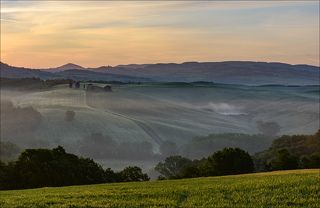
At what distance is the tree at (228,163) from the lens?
8438 centimetres

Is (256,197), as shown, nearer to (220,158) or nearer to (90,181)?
(90,181)

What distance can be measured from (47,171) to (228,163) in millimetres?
30418

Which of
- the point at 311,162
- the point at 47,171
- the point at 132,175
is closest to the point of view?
the point at 47,171

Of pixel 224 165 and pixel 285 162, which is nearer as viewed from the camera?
pixel 224 165

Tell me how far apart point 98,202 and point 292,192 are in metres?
9.19

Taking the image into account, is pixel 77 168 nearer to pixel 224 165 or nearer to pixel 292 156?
pixel 224 165

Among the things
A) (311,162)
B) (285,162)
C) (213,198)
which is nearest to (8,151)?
(285,162)

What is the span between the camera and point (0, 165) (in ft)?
247

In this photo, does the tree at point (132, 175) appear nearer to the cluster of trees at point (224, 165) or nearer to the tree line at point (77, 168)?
A: the tree line at point (77, 168)

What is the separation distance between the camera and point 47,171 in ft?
236

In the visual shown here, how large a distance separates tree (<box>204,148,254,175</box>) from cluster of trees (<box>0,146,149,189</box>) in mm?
18215

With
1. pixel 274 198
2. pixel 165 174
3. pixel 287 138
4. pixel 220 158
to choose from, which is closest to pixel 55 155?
pixel 220 158

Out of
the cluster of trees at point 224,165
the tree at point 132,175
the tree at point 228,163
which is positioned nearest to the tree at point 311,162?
the cluster of trees at point 224,165

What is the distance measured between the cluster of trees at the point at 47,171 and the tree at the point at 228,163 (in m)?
18.2
